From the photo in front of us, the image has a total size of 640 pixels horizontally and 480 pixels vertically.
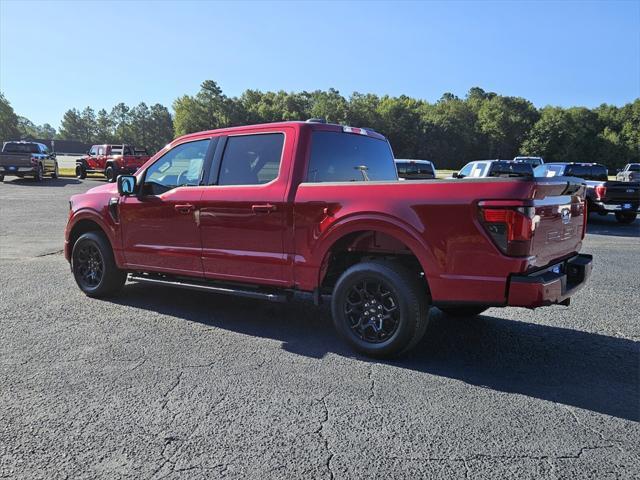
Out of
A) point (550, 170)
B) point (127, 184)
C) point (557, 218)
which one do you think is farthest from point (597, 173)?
point (127, 184)

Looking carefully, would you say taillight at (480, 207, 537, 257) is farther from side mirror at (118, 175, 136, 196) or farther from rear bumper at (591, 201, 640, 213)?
rear bumper at (591, 201, 640, 213)

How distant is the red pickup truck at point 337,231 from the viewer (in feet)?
12.2

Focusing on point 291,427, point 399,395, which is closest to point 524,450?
point 399,395

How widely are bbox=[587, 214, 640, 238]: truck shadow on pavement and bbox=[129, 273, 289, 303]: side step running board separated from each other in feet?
37.9

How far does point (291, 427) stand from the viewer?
3.13 meters

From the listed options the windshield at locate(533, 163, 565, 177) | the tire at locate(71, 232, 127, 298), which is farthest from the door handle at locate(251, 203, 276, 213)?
the windshield at locate(533, 163, 565, 177)

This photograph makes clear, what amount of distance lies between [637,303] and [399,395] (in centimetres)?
417

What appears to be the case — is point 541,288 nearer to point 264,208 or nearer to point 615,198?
point 264,208

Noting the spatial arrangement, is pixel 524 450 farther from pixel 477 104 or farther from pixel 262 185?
pixel 477 104

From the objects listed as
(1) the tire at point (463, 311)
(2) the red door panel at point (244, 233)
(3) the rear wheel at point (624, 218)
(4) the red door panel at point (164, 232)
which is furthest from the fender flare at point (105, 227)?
(3) the rear wheel at point (624, 218)

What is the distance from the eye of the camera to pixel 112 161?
2981 centimetres

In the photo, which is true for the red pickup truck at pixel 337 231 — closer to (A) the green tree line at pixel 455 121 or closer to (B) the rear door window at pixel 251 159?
(B) the rear door window at pixel 251 159

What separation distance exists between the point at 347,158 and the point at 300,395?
251cm

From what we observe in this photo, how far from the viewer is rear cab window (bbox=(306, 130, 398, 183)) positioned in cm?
483
